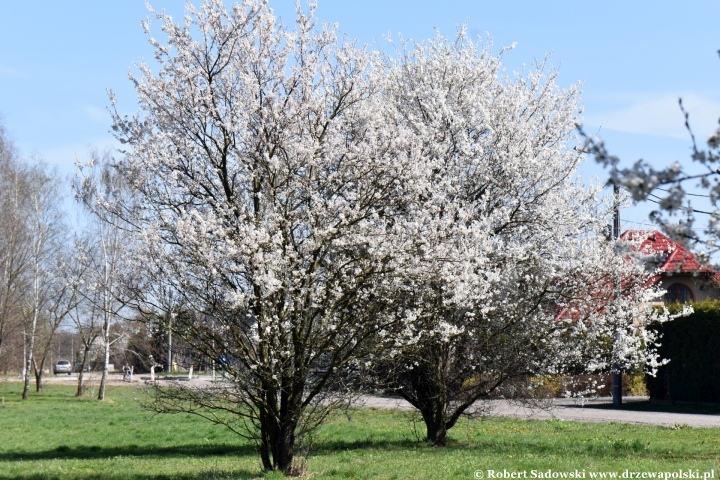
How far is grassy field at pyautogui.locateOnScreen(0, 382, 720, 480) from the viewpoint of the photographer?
35.1 ft

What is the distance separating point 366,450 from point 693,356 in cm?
1500

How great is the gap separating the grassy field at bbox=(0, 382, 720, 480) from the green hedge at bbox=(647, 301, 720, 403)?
8370 mm

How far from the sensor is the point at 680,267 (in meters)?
3.97

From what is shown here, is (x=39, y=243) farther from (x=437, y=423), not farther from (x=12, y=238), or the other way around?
(x=437, y=423)

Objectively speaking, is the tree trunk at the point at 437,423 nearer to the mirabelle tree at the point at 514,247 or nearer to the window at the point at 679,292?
the mirabelle tree at the point at 514,247

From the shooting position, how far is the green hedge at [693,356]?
24.4 meters

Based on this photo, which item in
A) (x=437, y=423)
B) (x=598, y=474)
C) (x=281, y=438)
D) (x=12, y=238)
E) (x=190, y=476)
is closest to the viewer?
(x=598, y=474)

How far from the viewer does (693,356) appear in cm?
2494

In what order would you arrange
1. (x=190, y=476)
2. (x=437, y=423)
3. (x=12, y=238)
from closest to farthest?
(x=190, y=476) < (x=437, y=423) < (x=12, y=238)

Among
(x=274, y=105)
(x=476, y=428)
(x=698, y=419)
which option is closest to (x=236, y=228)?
(x=274, y=105)

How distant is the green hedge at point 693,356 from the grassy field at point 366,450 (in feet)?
27.5

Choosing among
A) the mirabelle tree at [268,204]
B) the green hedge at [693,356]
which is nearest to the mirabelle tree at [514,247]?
the mirabelle tree at [268,204]

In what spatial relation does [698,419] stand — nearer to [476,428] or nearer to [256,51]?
[476,428]

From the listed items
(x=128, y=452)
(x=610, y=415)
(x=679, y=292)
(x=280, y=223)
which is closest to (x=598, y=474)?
(x=280, y=223)
